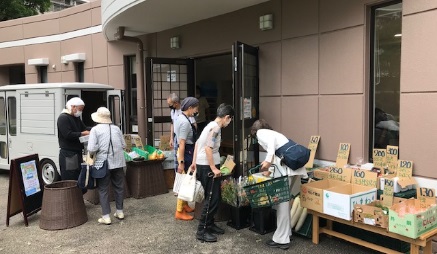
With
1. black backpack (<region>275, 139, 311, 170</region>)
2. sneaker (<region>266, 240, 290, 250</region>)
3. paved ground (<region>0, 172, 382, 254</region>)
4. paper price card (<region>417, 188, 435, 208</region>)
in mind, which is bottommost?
paved ground (<region>0, 172, 382, 254</region>)

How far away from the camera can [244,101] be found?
6.02 meters

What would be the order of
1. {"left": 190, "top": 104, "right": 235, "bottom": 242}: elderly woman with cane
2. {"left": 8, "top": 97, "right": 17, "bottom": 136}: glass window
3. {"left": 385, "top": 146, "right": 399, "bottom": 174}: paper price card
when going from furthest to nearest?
{"left": 8, "top": 97, "right": 17, "bottom": 136}: glass window
{"left": 385, "top": 146, "right": 399, "bottom": 174}: paper price card
{"left": 190, "top": 104, "right": 235, "bottom": 242}: elderly woman with cane

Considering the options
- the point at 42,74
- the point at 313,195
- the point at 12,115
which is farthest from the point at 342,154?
the point at 42,74

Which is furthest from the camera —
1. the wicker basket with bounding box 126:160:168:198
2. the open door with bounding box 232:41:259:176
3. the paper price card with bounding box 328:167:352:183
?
the wicker basket with bounding box 126:160:168:198

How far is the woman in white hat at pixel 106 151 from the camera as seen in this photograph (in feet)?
16.7

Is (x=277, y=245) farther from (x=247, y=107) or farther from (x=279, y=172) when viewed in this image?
(x=247, y=107)

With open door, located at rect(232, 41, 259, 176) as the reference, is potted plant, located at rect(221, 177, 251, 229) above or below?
below

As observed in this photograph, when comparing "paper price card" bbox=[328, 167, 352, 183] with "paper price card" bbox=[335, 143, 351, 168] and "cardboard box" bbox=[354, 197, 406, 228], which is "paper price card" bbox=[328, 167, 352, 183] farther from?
"cardboard box" bbox=[354, 197, 406, 228]

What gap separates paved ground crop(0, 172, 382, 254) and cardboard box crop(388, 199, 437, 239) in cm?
79

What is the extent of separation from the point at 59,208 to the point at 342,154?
3.88m

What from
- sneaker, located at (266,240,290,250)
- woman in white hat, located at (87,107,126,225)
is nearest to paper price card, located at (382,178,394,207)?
sneaker, located at (266,240,290,250)

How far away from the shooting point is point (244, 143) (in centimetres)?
611

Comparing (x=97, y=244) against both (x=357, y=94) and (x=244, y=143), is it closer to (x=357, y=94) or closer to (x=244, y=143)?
(x=244, y=143)

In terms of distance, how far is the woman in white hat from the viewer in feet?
16.7
